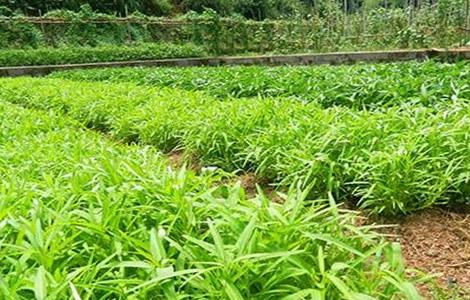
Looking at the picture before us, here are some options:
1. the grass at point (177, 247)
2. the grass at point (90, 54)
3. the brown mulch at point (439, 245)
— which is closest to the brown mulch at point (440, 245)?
the brown mulch at point (439, 245)

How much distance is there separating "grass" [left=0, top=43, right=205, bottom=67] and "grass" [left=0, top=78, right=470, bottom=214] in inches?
432

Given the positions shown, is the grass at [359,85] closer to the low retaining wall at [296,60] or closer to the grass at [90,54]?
the low retaining wall at [296,60]

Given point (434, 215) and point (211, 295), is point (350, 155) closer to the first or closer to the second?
point (434, 215)

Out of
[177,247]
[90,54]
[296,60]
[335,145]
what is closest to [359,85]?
[335,145]

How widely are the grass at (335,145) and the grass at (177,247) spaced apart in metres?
0.46

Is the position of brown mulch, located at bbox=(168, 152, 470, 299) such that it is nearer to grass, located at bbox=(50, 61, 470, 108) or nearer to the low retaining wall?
grass, located at bbox=(50, 61, 470, 108)

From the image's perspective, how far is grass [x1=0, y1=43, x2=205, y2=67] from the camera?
13914mm

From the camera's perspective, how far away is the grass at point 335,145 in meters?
2.20

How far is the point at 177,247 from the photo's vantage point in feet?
4.34

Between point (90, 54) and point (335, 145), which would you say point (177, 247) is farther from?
point (90, 54)

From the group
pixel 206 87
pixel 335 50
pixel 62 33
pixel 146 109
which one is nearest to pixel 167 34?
pixel 62 33

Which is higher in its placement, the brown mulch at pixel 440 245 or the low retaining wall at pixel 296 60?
the brown mulch at pixel 440 245

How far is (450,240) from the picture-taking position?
6.57 feet

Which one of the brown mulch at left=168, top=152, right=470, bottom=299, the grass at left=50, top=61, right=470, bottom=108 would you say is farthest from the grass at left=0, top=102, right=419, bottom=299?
the grass at left=50, top=61, right=470, bottom=108
